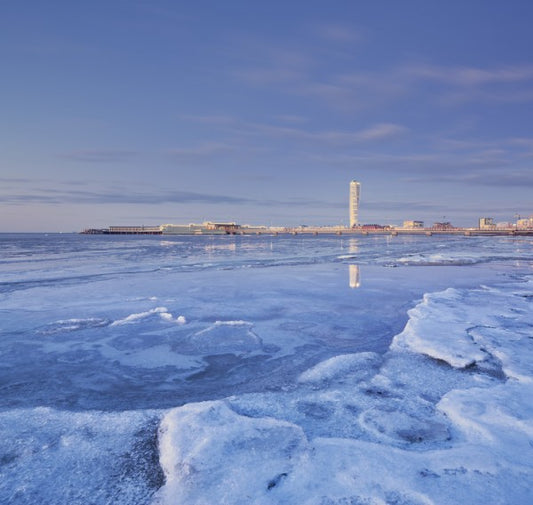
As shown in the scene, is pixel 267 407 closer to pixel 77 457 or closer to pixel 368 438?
pixel 368 438

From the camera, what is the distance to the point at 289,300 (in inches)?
352

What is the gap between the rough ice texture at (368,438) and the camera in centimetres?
219

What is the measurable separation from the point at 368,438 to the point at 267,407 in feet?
3.06

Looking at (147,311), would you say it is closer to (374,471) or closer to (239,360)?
(239,360)

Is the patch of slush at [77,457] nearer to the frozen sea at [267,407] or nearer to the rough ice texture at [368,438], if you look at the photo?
the frozen sea at [267,407]

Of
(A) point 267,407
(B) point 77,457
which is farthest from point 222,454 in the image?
(B) point 77,457

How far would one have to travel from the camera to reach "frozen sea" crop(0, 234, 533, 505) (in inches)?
88.5

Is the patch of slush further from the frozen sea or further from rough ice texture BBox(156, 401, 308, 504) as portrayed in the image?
rough ice texture BBox(156, 401, 308, 504)

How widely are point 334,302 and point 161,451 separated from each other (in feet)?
21.3

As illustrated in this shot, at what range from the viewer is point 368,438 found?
2.77 meters

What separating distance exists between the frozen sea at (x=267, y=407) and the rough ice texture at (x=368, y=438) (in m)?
0.01

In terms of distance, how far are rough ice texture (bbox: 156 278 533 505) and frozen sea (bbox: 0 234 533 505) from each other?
12 mm

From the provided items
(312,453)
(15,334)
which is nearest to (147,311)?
(15,334)

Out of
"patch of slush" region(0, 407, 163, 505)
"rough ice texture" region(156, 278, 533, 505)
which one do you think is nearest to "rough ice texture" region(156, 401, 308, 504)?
"rough ice texture" region(156, 278, 533, 505)
